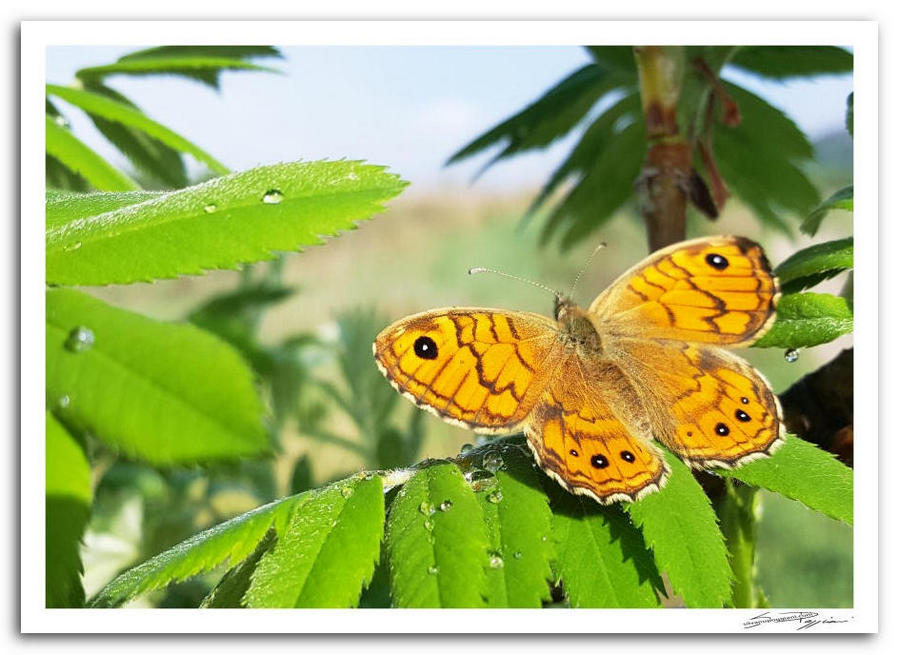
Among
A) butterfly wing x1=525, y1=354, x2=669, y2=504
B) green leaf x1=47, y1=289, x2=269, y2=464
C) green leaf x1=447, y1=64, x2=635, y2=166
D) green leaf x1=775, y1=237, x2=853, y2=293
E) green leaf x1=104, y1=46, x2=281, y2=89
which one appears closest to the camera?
green leaf x1=47, y1=289, x2=269, y2=464

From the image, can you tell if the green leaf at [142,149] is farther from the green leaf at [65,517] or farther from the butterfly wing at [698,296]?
the butterfly wing at [698,296]

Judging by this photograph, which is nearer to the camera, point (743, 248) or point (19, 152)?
point (743, 248)

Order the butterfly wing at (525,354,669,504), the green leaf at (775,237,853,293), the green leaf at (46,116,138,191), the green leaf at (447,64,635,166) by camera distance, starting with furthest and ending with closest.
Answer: the green leaf at (447,64,635,166), the green leaf at (46,116,138,191), the green leaf at (775,237,853,293), the butterfly wing at (525,354,669,504)

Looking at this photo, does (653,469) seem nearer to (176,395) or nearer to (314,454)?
(176,395)

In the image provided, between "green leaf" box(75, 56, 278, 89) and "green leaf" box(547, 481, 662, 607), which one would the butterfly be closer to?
"green leaf" box(547, 481, 662, 607)

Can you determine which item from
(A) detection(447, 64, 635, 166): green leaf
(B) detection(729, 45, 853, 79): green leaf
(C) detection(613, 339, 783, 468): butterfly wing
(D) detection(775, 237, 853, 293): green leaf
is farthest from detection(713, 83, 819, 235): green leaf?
(C) detection(613, 339, 783, 468): butterfly wing

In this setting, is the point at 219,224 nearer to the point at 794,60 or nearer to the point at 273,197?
the point at 273,197

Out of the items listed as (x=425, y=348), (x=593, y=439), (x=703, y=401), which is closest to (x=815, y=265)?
(x=703, y=401)
